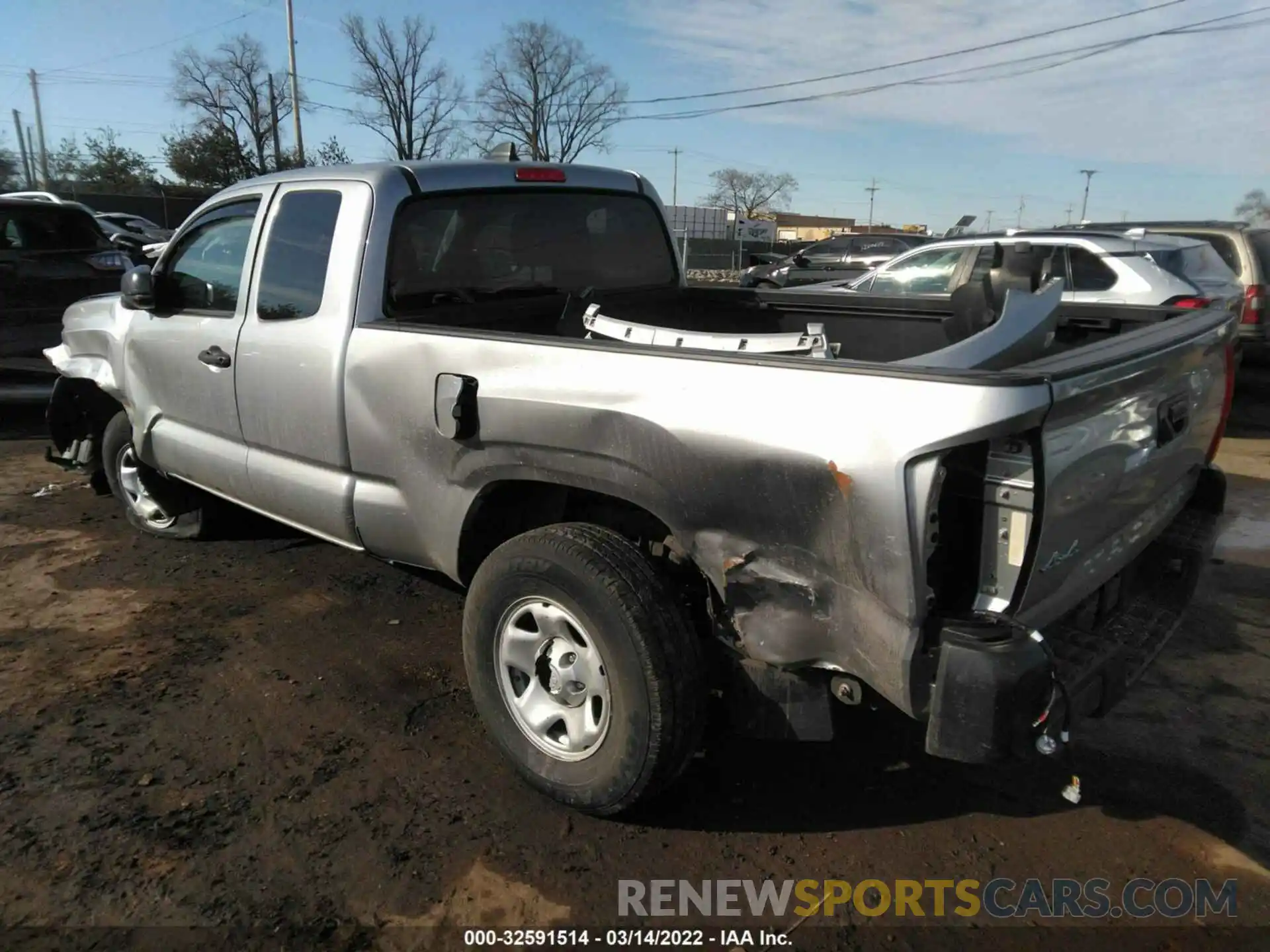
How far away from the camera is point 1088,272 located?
795 centimetres

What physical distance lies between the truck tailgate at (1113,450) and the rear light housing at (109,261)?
8667 mm

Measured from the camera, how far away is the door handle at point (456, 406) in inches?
113

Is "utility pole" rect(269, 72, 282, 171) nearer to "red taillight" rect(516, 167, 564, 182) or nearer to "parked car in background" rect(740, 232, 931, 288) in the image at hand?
"parked car in background" rect(740, 232, 931, 288)

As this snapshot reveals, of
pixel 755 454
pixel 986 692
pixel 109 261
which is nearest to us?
pixel 986 692

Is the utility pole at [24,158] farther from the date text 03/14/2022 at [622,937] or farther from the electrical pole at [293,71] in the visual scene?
the date text 03/14/2022 at [622,937]

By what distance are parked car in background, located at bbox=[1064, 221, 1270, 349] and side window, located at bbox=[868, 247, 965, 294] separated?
1552 mm

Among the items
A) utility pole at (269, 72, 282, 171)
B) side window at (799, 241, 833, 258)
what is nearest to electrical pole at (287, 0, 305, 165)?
utility pole at (269, 72, 282, 171)

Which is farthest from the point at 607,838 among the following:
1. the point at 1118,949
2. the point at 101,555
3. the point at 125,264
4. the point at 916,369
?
the point at 125,264

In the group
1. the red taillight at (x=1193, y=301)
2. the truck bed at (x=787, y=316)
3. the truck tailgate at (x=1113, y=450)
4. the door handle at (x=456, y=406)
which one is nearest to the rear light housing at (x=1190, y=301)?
the red taillight at (x=1193, y=301)

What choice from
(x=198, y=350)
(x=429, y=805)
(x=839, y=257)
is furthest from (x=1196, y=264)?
(x=839, y=257)

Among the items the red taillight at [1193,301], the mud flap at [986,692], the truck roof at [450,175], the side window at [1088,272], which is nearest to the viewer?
the mud flap at [986,692]

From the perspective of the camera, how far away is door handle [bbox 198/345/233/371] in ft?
12.8

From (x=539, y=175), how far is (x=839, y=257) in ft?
68.9

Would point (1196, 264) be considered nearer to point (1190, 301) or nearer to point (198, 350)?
point (1190, 301)
